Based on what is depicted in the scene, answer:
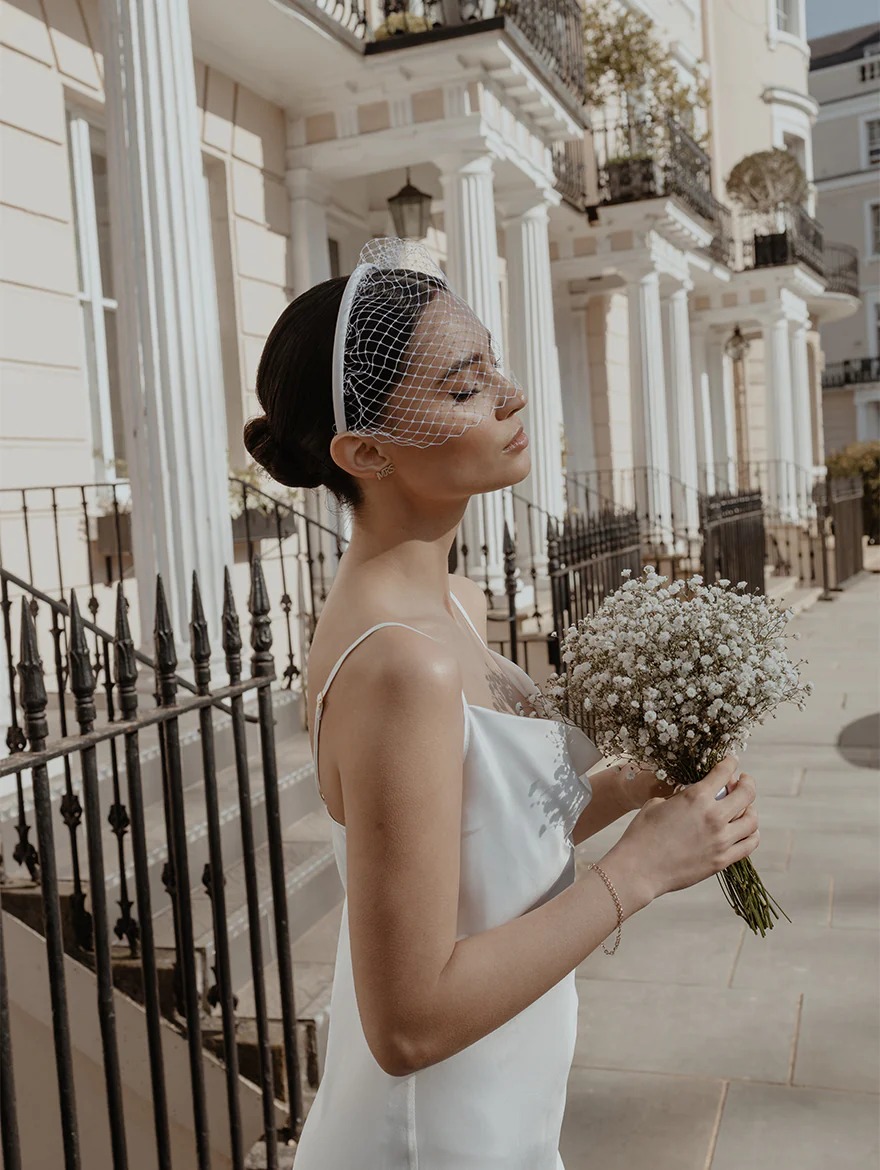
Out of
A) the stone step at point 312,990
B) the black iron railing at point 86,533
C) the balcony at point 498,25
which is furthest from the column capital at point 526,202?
the stone step at point 312,990

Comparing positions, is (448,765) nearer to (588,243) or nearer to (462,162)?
(462,162)

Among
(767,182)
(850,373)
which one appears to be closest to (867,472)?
(767,182)

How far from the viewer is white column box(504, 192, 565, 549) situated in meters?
10.3

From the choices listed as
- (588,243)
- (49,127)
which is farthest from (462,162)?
(588,243)

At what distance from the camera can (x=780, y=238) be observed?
19406 millimetres

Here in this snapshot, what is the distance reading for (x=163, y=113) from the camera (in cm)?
547

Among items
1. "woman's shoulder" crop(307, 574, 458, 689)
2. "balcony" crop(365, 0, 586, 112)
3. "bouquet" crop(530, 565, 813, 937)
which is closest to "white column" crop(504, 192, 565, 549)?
"balcony" crop(365, 0, 586, 112)

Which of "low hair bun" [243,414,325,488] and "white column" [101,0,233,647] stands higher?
"white column" [101,0,233,647]

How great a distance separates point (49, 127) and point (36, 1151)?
5300 mm

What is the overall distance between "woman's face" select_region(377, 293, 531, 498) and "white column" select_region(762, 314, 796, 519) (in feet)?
62.3

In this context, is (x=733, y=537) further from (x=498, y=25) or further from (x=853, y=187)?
(x=853, y=187)

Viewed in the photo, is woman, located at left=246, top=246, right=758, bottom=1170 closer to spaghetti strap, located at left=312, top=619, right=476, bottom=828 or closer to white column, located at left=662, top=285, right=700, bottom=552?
spaghetti strap, located at left=312, top=619, right=476, bottom=828

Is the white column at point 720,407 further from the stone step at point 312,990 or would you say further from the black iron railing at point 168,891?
the black iron railing at point 168,891

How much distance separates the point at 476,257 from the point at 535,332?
170 centimetres
